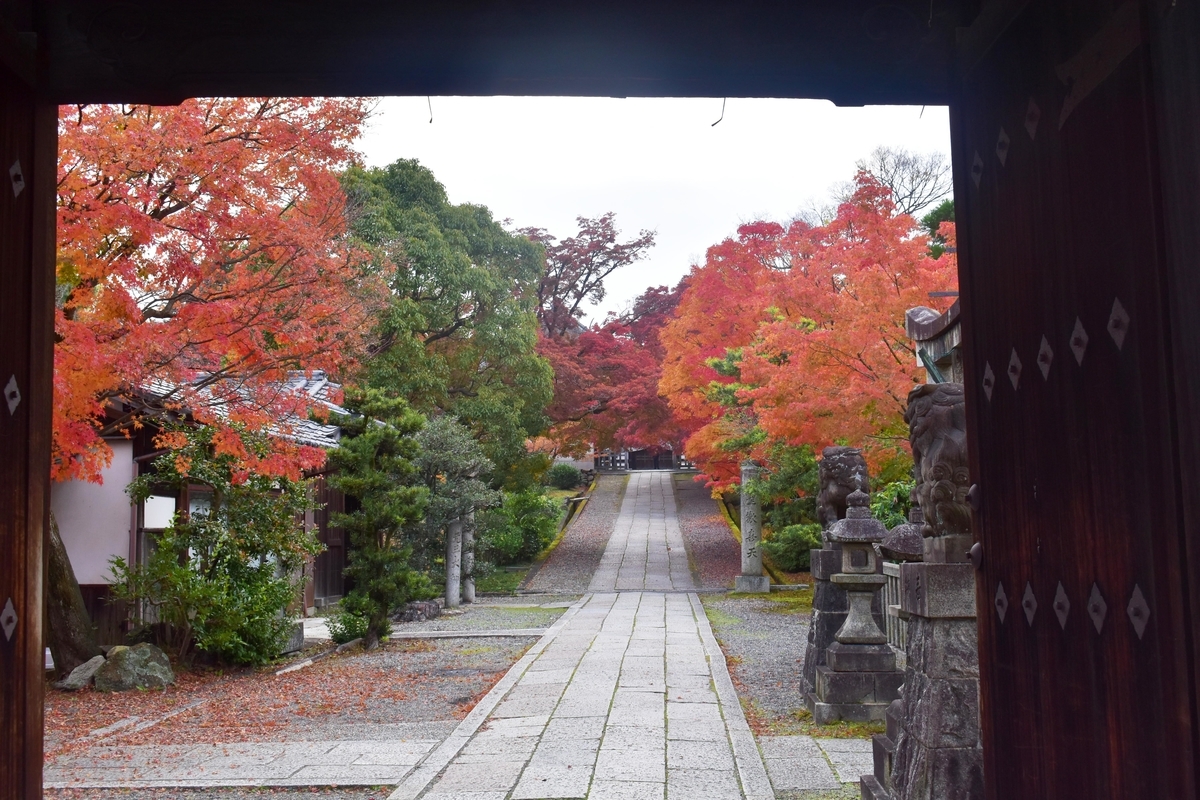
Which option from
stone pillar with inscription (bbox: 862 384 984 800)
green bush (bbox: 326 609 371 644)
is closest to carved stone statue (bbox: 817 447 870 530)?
stone pillar with inscription (bbox: 862 384 984 800)

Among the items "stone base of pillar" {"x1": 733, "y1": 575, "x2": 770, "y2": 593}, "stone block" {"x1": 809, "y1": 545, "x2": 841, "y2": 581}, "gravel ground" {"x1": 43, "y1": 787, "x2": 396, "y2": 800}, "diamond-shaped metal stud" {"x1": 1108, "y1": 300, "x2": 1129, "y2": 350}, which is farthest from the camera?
"stone base of pillar" {"x1": 733, "y1": 575, "x2": 770, "y2": 593}

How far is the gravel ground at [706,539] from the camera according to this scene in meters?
21.9

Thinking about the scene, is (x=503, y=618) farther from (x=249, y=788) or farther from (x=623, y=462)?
(x=623, y=462)

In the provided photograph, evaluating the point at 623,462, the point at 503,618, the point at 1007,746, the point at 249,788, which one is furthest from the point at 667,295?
the point at 1007,746

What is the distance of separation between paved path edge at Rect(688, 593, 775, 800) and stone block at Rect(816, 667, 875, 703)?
27.2 inches

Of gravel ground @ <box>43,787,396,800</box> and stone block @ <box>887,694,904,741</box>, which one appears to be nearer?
stone block @ <box>887,694,904,741</box>

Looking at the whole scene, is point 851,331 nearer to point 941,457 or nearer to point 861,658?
point 861,658

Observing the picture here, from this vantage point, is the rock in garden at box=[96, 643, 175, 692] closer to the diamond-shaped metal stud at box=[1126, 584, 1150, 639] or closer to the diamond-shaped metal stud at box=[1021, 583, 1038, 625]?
the diamond-shaped metal stud at box=[1021, 583, 1038, 625]

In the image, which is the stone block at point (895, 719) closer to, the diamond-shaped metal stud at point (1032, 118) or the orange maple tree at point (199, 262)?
the diamond-shaped metal stud at point (1032, 118)

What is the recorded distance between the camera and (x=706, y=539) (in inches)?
1053

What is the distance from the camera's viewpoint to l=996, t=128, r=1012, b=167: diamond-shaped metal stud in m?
2.54

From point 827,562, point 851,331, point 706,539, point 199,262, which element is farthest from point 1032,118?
point 706,539

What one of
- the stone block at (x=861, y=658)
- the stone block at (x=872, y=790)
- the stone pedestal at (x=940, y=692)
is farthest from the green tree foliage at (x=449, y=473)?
the stone pedestal at (x=940, y=692)

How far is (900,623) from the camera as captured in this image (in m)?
8.48
